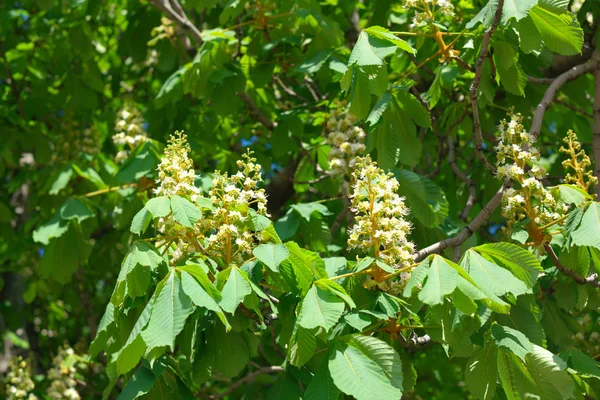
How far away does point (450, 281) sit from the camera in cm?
222

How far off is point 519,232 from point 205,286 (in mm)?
1201

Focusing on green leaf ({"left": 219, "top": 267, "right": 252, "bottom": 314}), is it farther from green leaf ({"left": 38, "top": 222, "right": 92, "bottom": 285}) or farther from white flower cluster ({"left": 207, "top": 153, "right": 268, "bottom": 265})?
green leaf ({"left": 38, "top": 222, "right": 92, "bottom": 285})

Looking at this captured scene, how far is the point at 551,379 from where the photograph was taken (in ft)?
8.12

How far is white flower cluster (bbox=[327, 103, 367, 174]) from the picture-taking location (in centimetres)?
355

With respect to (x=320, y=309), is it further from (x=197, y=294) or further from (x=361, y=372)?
(x=197, y=294)

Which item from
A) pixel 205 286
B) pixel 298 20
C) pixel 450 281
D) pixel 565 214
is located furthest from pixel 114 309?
pixel 298 20

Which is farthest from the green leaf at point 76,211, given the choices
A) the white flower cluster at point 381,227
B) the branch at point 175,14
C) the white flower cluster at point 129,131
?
the white flower cluster at point 381,227

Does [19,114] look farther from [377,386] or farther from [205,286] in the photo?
[377,386]

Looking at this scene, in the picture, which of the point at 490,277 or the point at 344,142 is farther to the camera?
the point at 344,142

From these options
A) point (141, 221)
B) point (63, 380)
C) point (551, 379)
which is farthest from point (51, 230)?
point (551, 379)

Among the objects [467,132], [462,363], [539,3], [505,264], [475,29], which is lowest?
[462,363]

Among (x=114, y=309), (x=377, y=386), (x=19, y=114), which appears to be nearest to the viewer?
(x=377, y=386)

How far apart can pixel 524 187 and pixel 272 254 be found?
990 mm

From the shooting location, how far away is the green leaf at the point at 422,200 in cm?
341
